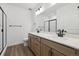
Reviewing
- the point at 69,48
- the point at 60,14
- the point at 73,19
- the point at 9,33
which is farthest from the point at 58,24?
the point at 9,33

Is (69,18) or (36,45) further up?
(69,18)

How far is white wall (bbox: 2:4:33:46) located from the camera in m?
4.36

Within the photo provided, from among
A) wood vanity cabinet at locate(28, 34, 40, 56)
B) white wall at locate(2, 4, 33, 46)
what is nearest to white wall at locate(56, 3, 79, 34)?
wood vanity cabinet at locate(28, 34, 40, 56)

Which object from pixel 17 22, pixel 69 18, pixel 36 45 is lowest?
pixel 36 45

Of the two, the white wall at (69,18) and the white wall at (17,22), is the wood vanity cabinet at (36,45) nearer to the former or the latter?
the white wall at (69,18)

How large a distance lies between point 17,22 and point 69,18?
11.5ft

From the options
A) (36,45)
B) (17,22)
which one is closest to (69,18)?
→ (36,45)

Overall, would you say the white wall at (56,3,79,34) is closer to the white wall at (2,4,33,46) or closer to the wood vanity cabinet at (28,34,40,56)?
the wood vanity cabinet at (28,34,40,56)

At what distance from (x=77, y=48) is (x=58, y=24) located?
1.66m

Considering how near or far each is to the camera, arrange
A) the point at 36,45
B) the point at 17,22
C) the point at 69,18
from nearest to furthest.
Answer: the point at 69,18
the point at 36,45
the point at 17,22

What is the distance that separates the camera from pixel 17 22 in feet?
15.8

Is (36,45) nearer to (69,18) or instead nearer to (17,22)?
(69,18)

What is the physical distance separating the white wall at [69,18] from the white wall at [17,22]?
117 inches

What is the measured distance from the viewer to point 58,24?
255cm
